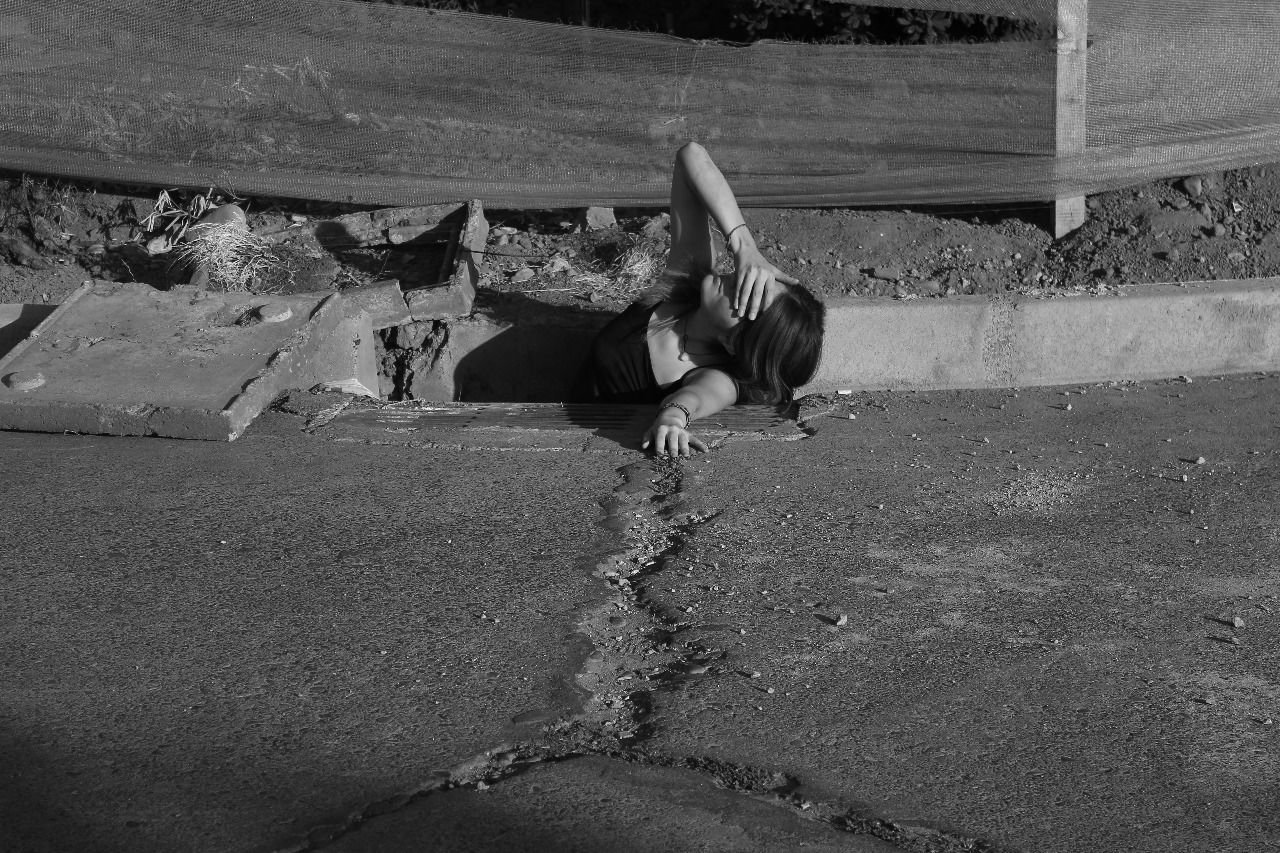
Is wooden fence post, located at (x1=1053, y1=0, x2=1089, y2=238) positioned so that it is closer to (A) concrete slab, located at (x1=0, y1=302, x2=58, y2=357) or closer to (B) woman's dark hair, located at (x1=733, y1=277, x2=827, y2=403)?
(B) woman's dark hair, located at (x1=733, y1=277, x2=827, y2=403)

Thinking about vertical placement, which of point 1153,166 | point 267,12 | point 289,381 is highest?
point 267,12

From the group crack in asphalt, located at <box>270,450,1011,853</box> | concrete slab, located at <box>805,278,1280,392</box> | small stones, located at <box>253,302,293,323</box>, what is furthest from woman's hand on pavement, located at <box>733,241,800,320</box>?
small stones, located at <box>253,302,293,323</box>

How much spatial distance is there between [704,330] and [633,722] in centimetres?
243

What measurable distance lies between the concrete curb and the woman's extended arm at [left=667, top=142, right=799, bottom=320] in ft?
1.27


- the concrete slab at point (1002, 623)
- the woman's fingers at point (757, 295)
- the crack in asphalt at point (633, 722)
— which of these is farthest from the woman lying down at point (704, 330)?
the crack in asphalt at point (633, 722)

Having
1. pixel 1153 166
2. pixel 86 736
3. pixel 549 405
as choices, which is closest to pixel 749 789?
pixel 86 736

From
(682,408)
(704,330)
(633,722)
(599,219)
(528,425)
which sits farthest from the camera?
(599,219)

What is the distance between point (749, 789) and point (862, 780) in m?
0.20

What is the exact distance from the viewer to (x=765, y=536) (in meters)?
3.49

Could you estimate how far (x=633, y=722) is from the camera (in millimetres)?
2537

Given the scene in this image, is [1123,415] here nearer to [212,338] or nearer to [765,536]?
[765,536]

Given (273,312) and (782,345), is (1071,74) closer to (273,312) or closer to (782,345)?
(782,345)


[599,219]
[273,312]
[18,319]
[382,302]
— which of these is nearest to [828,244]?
[599,219]

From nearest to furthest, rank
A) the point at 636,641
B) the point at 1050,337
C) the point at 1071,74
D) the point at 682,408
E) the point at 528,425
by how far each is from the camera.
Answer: the point at 636,641 → the point at 682,408 → the point at 528,425 → the point at 1050,337 → the point at 1071,74
